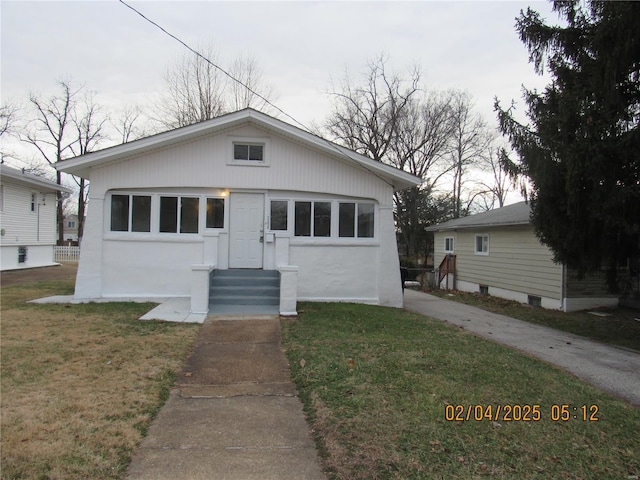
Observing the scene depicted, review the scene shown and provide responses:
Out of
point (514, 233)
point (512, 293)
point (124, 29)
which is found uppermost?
point (124, 29)

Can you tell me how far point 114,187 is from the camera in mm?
10031

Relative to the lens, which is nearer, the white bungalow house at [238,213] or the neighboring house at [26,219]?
the white bungalow house at [238,213]

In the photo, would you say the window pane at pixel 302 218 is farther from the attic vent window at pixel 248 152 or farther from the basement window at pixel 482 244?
the basement window at pixel 482 244

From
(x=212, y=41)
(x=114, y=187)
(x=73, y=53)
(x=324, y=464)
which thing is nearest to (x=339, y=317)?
(x=324, y=464)

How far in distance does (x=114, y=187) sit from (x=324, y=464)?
9.10m

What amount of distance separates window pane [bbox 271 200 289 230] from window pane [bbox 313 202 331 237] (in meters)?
0.75

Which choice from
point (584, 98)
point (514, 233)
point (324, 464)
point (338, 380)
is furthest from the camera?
point (514, 233)

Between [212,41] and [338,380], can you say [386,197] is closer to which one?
[338,380]

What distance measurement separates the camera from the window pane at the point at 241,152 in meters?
10.5

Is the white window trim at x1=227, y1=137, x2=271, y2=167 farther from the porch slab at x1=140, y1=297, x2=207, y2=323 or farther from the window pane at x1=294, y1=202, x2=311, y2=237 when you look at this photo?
the porch slab at x1=140, y1=297, x2=207, y2=323

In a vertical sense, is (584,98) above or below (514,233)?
above

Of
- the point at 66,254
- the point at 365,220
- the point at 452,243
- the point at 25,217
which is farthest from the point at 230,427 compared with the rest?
the point at 66,254

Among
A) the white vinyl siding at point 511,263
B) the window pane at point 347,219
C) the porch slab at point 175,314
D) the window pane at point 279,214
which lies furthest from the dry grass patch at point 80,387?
the white vinyl siding at point 511,263

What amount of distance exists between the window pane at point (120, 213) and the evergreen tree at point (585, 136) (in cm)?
874
